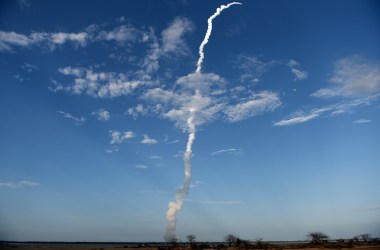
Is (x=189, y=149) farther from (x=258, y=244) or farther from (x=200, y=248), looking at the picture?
(x=258, y=244)

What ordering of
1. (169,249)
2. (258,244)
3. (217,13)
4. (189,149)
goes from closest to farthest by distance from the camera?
(217,13) → (189,149) → (169,249) → (258,244)

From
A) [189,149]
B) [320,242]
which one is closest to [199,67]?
[189,149]

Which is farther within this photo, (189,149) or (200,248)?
(200,248)

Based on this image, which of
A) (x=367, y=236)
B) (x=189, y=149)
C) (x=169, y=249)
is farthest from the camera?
(x=367, y=236)

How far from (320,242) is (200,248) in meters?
43.3

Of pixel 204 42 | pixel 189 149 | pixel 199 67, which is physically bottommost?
pixel 189 149

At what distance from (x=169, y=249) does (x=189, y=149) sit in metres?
Result: 33.1

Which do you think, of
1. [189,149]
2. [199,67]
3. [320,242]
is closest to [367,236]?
[320,242]

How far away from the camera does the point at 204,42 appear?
6488 centimetres

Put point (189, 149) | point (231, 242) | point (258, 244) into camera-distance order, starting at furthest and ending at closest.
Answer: point (231, 242) → point (258, 244) → point (189, 149)

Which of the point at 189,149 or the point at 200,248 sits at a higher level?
the point at 189,149

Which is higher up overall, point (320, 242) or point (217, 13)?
point (217, 13)

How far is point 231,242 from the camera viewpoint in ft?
363

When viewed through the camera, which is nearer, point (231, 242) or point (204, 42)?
point (204, 42)
